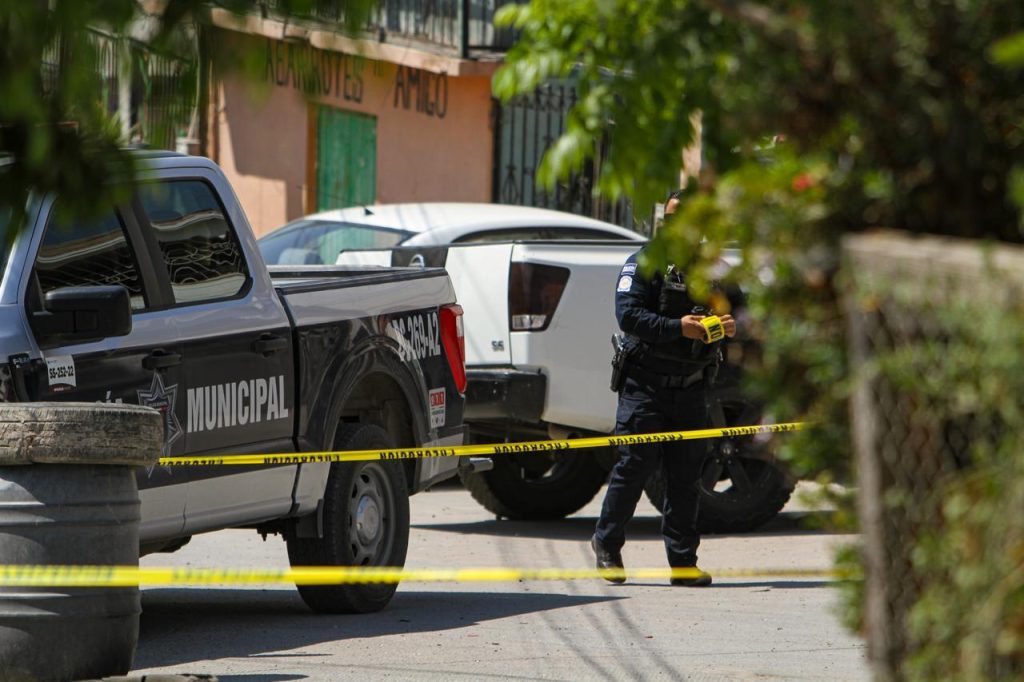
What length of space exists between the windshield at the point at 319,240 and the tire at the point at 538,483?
1.96 metres

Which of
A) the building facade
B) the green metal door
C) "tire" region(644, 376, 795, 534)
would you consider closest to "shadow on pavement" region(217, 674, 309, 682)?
"tire" region(644, 376, 795, 534)

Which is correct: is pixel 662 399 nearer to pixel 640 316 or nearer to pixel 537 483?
pixel 640 316

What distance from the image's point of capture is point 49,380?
Answer: 6.29 meters

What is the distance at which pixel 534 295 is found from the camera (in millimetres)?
10188

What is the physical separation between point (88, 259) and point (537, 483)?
497 centimetres

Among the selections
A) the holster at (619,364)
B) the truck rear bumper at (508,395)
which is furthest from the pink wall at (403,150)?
the holster at (619,364)

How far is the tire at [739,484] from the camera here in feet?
34.1

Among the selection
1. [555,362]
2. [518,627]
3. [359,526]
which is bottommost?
[518,627]

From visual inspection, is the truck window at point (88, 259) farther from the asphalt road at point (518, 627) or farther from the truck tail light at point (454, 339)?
the truck tail light at point (454, 339)

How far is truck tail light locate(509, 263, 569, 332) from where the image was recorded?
400 inches

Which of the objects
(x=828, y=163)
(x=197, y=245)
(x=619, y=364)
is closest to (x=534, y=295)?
(x=619, y=364)

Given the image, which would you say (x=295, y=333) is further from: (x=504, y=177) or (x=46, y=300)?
(x=504, y=177)

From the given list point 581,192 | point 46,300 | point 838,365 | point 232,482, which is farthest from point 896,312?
point 581,192

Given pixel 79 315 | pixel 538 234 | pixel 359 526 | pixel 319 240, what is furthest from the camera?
pixel 319 240
